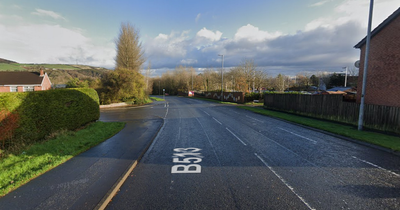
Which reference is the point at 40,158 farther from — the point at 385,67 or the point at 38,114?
the point at 385,67

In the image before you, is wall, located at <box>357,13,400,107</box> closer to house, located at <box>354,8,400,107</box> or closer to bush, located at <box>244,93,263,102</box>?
house, located at <box>354,8,400,107</box>

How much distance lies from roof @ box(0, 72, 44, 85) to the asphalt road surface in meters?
48.7

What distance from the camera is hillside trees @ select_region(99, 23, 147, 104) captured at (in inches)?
1278

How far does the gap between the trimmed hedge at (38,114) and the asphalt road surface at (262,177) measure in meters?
5.32

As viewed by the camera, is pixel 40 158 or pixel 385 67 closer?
pixel 40 158


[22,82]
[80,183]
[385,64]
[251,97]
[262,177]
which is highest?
[385,64]

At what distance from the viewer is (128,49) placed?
39719 mm

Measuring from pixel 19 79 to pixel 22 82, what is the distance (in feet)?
4.91

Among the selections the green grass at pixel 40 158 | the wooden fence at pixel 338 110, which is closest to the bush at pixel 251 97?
the wooden fence at pixel 338 110

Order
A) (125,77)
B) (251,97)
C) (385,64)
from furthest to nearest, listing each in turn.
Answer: (251,97) < (125,77) < (385,64)

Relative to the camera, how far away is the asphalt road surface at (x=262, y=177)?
403cm

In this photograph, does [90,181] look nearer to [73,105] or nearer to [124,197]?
[124,197]

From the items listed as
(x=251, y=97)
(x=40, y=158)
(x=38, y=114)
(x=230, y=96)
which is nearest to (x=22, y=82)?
(x=38, y=114)

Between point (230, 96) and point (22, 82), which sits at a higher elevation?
point (22, 82)
